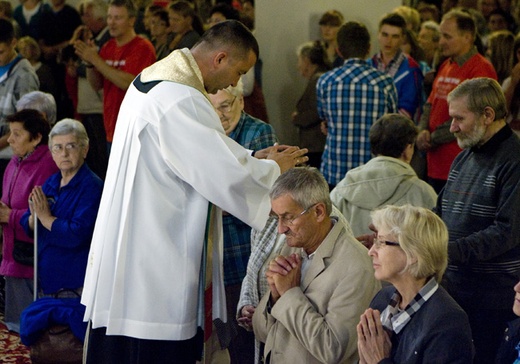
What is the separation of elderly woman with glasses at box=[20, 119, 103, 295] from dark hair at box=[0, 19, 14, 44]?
2.15 m

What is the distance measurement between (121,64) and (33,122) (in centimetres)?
157

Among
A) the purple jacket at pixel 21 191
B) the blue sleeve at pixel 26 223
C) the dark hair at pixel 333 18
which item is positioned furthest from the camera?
the dark hair at pixel 333 18

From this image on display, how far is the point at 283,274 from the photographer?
388 centimetres

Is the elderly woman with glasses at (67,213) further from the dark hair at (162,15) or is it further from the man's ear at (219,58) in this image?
the dark hair at (162,15)

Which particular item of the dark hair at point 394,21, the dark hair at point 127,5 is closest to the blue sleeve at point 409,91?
the dark hair at point 394,21

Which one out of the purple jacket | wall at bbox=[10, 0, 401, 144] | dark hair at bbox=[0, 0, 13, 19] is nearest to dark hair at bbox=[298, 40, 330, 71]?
wall at bbox=[10, 0, 401, 144]

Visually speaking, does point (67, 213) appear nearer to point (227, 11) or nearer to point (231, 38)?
point (231, 38)

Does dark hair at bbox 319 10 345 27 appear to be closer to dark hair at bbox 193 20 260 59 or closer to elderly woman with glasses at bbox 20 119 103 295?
elderly woman with glasses at bbox 20 119 103 295

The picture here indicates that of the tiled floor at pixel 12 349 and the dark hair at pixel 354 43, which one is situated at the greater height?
the dark hair at pixel 354 43

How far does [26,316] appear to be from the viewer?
17.2ft

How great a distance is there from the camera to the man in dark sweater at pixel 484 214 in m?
4.25

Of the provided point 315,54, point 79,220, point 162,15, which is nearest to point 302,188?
point 79,220

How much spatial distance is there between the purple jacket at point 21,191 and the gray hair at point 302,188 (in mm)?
2778

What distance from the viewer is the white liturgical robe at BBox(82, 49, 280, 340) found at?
3.80 m
